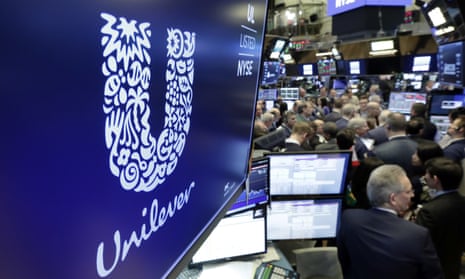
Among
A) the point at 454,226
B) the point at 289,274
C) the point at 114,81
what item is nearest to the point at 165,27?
the point at 114,81

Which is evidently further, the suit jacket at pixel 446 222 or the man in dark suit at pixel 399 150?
the man in dark suit at pixel 399 150

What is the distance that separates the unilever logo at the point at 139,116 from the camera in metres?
0.52

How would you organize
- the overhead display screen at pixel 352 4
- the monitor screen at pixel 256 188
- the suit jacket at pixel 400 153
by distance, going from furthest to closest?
the overhead display screen at pixel 352 4
the suit jacket at pixel 400 153
the monitor screen at pixel 256 188

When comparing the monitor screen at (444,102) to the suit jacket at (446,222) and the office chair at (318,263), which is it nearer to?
the suit jacket at (446,222)

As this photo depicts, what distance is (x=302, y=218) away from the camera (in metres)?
2.56

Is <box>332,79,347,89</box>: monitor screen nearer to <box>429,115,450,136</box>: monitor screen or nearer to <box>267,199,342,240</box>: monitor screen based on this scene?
<box>429,115,450,136</box>: monitor screen

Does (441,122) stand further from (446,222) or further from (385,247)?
(385,247)

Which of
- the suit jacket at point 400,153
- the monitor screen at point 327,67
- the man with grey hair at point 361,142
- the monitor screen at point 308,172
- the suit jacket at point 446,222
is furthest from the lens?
the monitor screen at point 327,67

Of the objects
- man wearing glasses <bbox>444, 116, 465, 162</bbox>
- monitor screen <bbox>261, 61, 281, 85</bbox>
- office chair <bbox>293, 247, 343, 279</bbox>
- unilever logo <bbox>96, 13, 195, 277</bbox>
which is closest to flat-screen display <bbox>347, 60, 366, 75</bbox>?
monitor screen <bbox>261, 61, 281, 85</bbox>

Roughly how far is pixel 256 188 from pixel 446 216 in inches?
65.2

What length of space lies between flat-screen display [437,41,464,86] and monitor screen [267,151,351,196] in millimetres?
3847

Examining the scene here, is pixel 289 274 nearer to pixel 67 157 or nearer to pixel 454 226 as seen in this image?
pixel 454 226

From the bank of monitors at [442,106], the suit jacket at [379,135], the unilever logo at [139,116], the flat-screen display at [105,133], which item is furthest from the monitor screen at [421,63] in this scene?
the unilever logo at [139,116]

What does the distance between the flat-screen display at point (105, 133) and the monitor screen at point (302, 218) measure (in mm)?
1584
